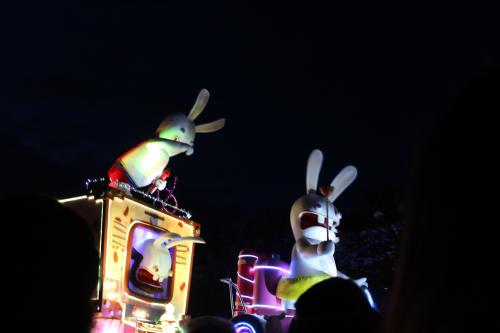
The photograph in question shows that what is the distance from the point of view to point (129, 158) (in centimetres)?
954

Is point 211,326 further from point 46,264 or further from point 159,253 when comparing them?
point 159,253

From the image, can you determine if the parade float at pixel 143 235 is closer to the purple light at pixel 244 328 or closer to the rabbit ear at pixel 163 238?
the rabbit ear at pixel 163 238

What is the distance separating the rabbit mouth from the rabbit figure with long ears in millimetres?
2505

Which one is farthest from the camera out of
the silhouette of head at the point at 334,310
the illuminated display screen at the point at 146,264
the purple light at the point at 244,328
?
the illuminated display screen at the point at 146,264

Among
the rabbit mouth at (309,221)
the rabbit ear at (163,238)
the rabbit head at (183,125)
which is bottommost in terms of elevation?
the rabbit ear at (163,238)

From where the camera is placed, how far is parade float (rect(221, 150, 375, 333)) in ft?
27.2

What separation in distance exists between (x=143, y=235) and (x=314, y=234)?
2.83m

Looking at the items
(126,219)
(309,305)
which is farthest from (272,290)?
(309,305)

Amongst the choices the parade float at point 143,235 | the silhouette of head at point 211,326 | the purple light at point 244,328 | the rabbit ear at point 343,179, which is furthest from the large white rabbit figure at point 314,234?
the silhouette of head at point 211,326

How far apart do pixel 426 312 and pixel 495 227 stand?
122mm

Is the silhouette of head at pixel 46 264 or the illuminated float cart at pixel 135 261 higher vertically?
the illuminated float cart at pixel 135 261

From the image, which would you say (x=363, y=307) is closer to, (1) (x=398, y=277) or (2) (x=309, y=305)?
(2) (x=309, y=305)

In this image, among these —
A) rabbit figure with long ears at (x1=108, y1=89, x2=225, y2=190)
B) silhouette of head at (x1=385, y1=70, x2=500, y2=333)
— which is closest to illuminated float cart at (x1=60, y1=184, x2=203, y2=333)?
rabbit figure with long ears at (x1=108, y1=89, x2=225, y2=190)

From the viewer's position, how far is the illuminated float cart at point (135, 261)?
323 inches
